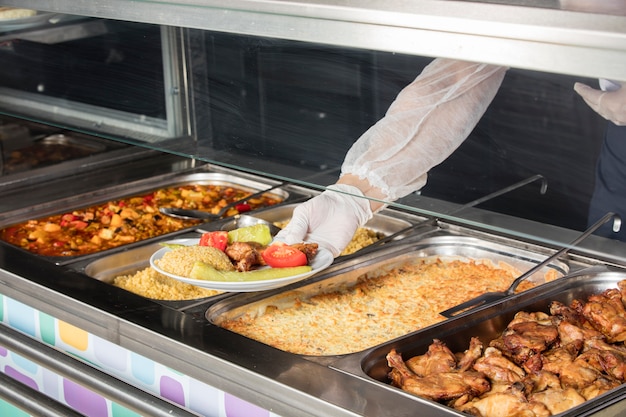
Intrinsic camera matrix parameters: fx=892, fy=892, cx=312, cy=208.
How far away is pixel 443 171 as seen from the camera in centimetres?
161

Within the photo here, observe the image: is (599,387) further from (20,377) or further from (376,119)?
(20,377)

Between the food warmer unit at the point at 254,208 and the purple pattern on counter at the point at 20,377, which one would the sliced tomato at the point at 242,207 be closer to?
the food warmer unit at the point at 254,208

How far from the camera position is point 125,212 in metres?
2.76

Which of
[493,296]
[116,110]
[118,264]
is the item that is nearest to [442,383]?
[493,296]

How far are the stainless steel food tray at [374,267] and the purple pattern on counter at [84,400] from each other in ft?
1.05

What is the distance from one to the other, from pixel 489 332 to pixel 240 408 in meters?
0.56

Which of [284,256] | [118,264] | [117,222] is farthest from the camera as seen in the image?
[117,222]

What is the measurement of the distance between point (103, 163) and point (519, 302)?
1.74 metres

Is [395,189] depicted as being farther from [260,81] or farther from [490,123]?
[260,81]

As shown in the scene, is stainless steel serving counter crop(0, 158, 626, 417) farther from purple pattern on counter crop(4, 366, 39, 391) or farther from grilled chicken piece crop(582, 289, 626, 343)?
purple pattern on counter crop(4, 366, 39, 391)

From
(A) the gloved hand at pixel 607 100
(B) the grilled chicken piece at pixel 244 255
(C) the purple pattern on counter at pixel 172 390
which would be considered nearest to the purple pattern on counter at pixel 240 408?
(C) the purple pattern on counter at pixel 172 390

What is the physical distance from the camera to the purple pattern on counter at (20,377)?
223 cm

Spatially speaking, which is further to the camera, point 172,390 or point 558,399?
point 172,390

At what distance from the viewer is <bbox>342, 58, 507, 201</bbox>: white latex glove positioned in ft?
5.09
